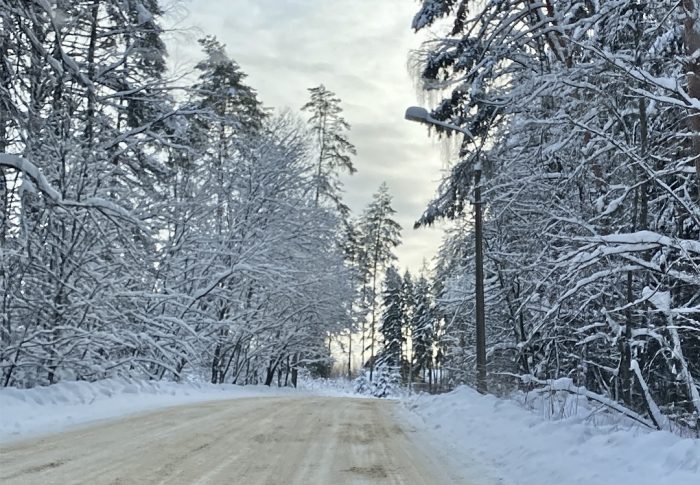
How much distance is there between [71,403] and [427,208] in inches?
437

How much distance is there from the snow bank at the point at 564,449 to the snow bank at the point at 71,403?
5634mm

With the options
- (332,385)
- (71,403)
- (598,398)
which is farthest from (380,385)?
(598,398)

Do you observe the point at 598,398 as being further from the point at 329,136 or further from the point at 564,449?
the point at 329,136

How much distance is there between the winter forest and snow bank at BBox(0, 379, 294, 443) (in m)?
0.76

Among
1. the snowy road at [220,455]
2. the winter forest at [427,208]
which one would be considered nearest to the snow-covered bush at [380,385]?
the winter forest at [427,208]

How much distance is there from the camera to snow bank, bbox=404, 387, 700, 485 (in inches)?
195

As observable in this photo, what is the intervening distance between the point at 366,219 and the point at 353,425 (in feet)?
151

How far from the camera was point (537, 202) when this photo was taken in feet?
41.3

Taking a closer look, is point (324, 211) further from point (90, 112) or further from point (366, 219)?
point (366, 219)

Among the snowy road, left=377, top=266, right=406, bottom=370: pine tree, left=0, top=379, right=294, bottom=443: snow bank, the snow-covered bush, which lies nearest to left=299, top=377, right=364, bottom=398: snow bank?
the snow-covered bush

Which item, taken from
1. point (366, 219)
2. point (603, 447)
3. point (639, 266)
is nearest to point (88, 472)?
point (603, 447)

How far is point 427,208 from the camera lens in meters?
17.9

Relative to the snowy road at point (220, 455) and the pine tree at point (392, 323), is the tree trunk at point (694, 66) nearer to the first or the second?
the snowy road at point (220, 455)

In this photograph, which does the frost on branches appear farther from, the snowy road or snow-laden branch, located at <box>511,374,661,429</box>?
the snowy road
